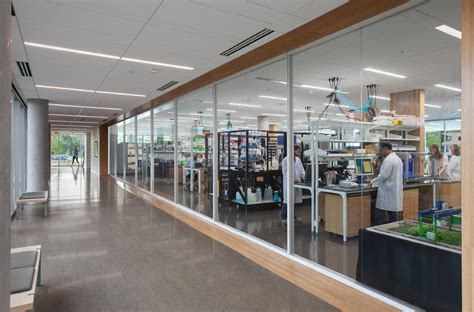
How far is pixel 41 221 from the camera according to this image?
6336 mm

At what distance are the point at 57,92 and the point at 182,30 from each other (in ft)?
19.8

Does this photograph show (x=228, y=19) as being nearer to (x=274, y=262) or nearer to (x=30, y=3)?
(x=30, y=3)

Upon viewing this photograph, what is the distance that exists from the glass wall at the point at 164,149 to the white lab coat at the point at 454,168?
22.1 ft

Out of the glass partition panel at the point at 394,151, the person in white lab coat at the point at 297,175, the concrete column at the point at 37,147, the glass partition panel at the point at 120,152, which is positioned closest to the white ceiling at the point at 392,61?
the glass partition panel at the point at 394,151

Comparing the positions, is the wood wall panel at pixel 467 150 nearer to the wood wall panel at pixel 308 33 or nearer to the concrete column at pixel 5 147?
the wood wall panel at pixel 308 33

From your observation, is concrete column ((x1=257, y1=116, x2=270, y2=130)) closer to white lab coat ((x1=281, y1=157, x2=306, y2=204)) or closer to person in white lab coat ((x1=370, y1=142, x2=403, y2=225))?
white lab coat ((x1=281, y1=157, x2=306, y2=204))

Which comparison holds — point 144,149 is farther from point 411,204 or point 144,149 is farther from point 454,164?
point 454,164

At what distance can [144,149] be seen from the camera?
456 inches

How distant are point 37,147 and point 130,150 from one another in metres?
4.78

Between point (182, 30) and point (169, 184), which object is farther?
point (169, 184)

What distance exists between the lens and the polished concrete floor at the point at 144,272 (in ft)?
9.80

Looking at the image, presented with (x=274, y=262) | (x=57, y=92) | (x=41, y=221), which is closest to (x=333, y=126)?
(x=274, y=262)

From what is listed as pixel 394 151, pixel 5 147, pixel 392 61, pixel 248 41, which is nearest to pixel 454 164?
pixel 394 151

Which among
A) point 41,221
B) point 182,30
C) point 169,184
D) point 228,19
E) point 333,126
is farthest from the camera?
point 169,184
